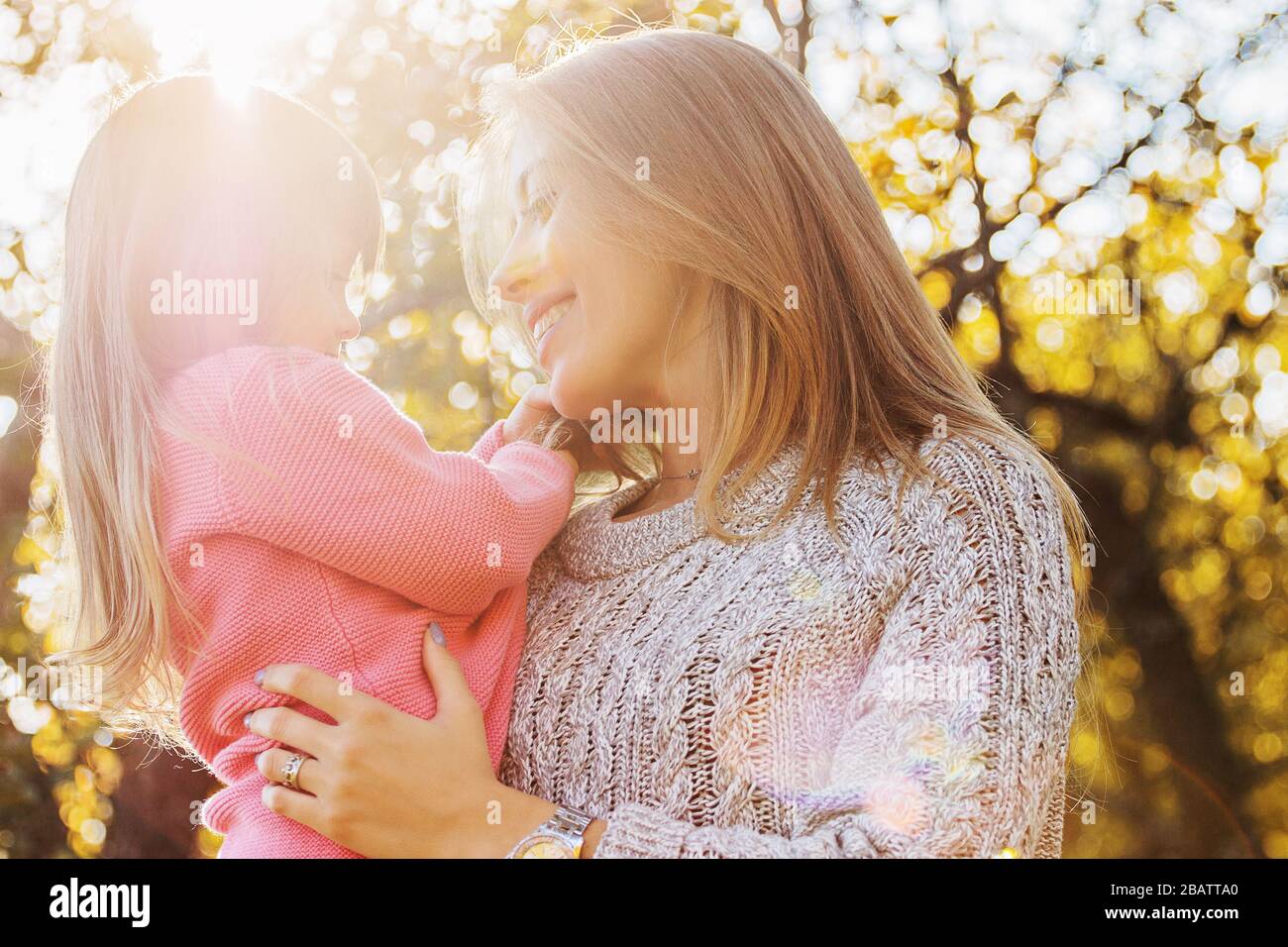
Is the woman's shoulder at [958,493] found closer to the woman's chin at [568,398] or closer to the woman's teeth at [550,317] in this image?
the woman's chin at [568,398]

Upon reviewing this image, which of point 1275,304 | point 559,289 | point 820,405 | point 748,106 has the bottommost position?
point 1275,304

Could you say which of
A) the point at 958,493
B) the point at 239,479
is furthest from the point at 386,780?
the point at 958,493

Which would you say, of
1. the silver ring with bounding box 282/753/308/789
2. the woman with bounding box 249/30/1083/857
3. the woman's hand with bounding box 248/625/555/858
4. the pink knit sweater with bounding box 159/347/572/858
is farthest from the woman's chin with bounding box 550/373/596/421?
the silver ring with bounding box 282/753/308/789

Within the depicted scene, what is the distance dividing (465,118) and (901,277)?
14.8 ft

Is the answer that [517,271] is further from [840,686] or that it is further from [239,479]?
[840,686]

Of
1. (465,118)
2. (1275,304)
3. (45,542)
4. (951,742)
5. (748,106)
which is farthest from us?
(1275,304)

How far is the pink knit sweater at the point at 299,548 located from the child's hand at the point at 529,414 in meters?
0.46

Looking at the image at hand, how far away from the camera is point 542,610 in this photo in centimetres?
201

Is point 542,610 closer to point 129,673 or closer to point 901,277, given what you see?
point 129,673

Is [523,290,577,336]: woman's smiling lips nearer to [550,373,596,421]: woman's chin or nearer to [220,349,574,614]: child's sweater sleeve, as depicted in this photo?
[550,373,596,421]: woman's chin

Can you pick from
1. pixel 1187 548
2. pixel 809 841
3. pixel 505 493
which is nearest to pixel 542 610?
pixel 505 493

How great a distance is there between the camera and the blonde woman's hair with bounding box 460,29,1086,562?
1.93 metres

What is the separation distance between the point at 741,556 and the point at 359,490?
606 mm

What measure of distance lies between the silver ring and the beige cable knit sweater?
1.10 feet
